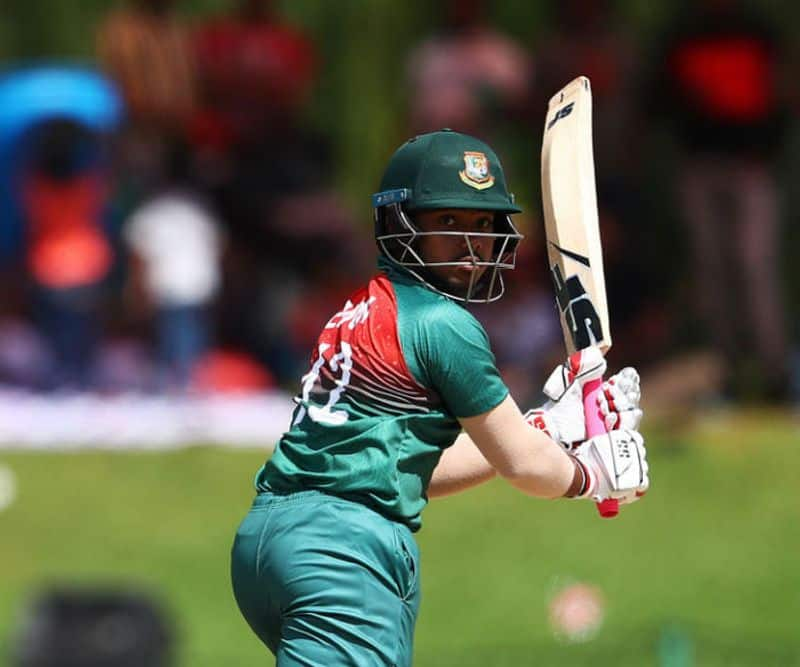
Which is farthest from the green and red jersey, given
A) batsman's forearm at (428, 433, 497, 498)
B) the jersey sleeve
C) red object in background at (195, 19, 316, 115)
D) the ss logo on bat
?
red object in background at (195, 19, 316, 115)

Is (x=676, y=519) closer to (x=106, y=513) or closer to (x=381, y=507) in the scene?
(x=106, y=513)

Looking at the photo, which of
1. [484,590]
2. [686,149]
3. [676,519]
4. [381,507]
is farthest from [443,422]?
[686,149]

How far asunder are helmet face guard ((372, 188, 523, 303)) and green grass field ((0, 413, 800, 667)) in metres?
4.00

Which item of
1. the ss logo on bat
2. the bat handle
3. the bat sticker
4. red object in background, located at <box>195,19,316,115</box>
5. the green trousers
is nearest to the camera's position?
the green trousers

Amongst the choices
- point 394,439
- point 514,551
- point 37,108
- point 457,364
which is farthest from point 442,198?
point 37,108

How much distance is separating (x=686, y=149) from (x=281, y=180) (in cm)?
232

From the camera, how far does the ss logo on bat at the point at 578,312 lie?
475 cm

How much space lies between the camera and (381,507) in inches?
167

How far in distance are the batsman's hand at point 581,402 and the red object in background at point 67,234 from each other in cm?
599

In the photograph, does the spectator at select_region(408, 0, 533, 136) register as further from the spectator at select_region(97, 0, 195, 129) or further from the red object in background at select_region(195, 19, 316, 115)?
the spectator at select_region(97, 0, 195, 129)

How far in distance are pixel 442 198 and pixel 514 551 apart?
514cm

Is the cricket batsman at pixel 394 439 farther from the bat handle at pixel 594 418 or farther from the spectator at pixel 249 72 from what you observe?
the spectator at pixel 249 72

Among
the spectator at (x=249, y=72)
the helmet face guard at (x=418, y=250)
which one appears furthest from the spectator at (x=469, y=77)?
the helmet face guard at (x=418, y=250)

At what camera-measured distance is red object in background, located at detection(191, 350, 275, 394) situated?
10.3m
